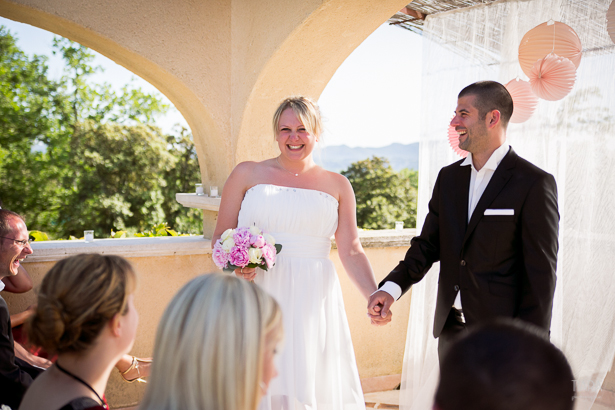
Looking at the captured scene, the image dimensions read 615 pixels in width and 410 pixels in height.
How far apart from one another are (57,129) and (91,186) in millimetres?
2496

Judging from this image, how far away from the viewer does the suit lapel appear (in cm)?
264

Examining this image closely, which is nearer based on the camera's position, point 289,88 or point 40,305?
point 40,305

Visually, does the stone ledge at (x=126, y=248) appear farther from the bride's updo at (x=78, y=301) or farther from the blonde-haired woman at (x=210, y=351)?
the blonde-haired woman at (x=210, y=351)

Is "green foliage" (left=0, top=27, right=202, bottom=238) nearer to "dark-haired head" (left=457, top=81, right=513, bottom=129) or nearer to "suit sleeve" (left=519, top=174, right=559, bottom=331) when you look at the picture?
"dark-haired head" (left=457, top=81, right=513, bottom=129)

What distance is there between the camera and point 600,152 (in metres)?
3.93

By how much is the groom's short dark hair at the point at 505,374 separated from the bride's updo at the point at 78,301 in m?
1.00

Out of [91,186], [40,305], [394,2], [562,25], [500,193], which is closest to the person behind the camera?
[40,305]

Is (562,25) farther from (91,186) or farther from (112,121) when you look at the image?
(112,121)

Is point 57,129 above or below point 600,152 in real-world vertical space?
above

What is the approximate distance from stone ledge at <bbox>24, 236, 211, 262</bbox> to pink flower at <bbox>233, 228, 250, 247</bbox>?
4.54ft

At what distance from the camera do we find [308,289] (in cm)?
313

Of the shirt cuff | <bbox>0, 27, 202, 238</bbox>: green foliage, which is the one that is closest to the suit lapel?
the shirt cuff

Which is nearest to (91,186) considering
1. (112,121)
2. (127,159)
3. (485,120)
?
(127,159)

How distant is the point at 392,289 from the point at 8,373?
1.87 m
